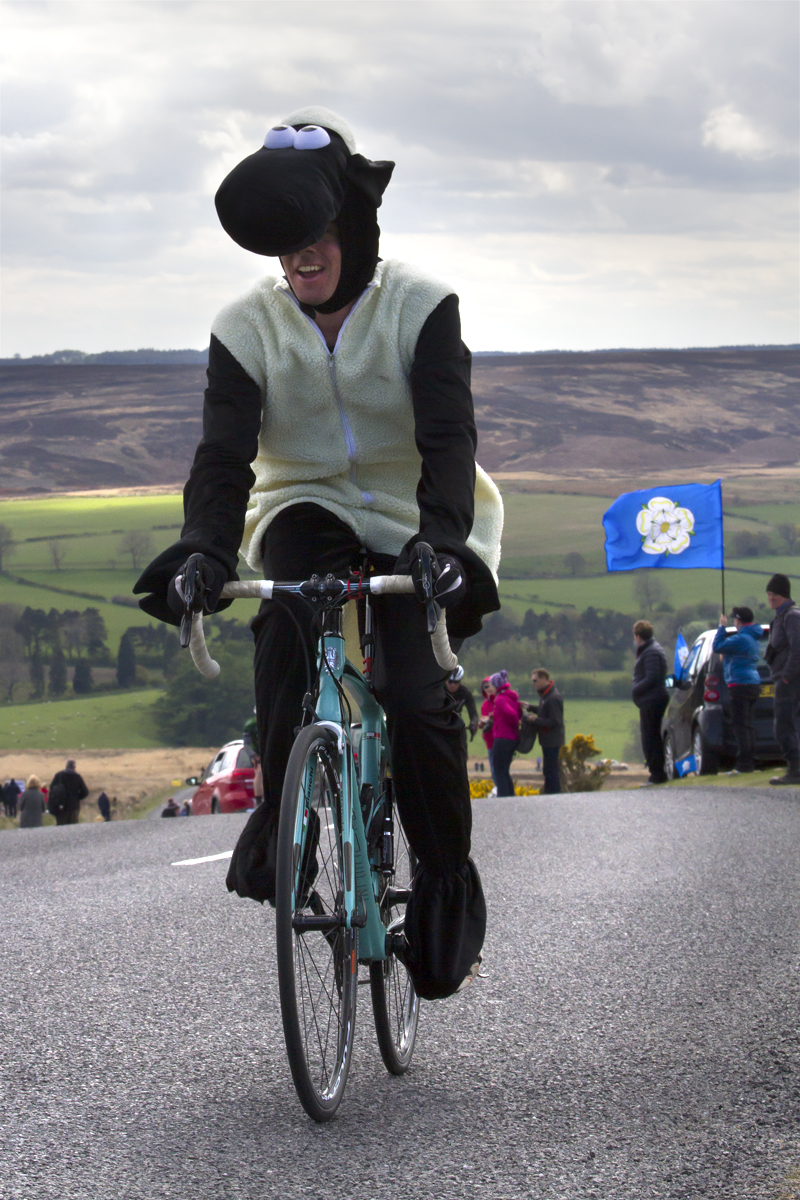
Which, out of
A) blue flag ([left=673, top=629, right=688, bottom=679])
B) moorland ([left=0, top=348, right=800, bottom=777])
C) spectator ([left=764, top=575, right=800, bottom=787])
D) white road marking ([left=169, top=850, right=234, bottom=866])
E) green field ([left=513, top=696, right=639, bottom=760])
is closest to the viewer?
white road marking ([left=169, top=850, right=234, bottom=866])

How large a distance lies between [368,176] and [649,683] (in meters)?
12.3

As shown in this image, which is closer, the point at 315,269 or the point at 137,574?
the point at 315,269

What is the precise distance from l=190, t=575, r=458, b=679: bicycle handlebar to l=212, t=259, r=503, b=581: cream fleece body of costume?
42 centimetres

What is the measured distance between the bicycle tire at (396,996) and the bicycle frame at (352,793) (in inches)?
3.8

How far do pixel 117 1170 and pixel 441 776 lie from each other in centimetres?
111

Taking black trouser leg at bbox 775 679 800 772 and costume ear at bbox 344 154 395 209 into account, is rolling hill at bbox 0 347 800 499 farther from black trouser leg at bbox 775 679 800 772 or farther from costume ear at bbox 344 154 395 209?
costume ear at bbox 344 154 395 209

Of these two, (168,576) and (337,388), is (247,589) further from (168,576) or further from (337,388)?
(337,388)

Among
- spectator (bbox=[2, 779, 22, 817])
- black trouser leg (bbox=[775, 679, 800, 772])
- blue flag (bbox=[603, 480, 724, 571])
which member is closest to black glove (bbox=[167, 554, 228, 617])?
black trouser leg (bbox=[775, 679, 800, 772])

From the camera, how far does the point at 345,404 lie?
131 inches

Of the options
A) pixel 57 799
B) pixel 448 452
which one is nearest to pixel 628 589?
pixel 57 799

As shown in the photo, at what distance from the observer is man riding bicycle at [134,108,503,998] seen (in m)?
3.10

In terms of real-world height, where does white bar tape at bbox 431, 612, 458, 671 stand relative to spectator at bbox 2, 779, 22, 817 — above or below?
above

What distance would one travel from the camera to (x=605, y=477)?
581ft

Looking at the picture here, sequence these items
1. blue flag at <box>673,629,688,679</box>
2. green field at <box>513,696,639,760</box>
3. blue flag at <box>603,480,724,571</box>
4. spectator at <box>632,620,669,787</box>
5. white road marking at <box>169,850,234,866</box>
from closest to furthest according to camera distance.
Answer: white road marking at <box>169,850,234,866</box> < spectator at <box>632,620,669,787</box> < blue flag at <box>673,629,688,679</box> < blue flag at <box>603,480,724,571</box> < green field at <box>513,696,639,760</box>
